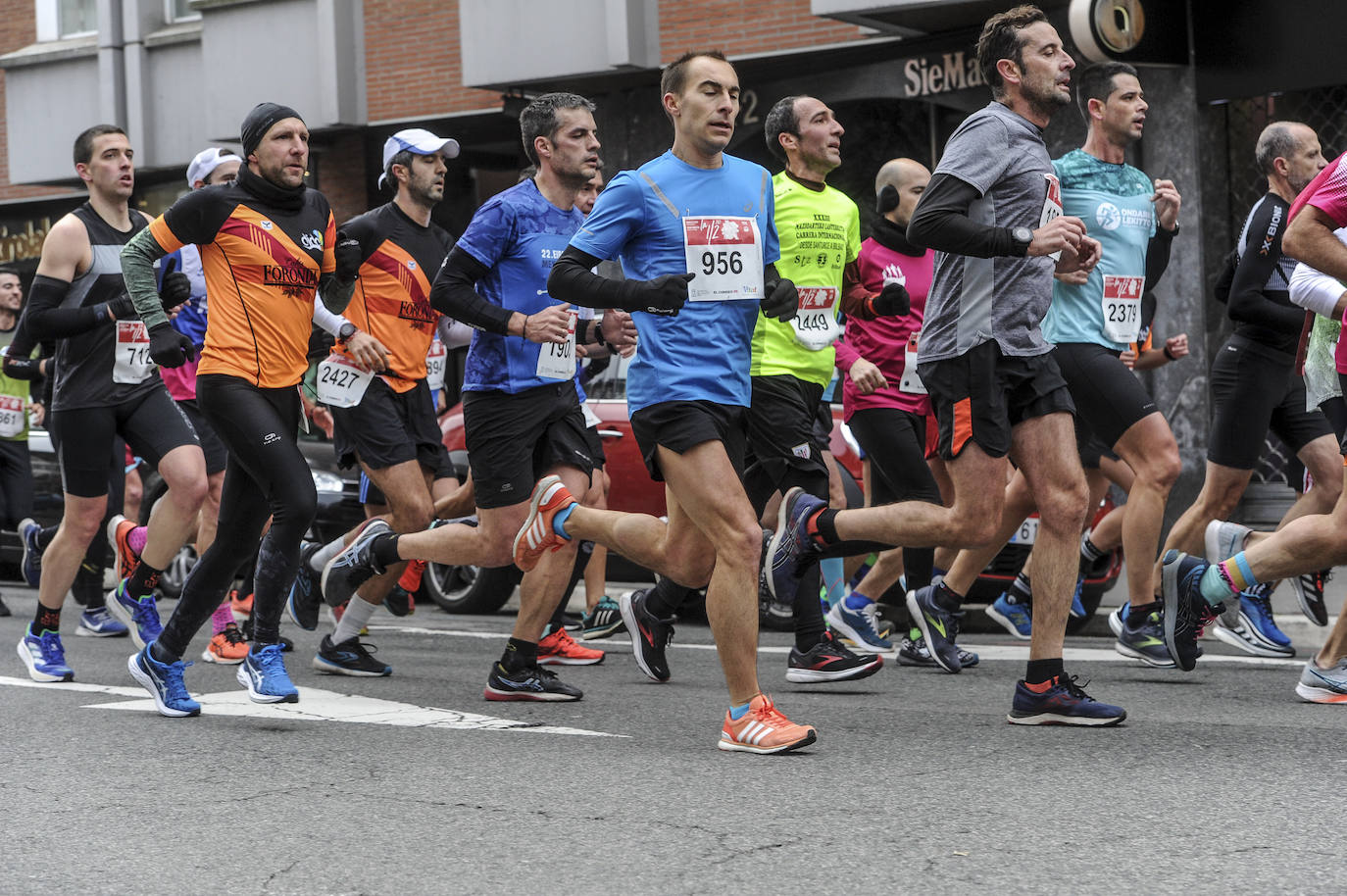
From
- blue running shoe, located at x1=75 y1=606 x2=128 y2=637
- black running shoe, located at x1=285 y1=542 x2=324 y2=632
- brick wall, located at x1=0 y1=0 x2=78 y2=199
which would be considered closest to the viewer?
black running shoe, located at x1=285 y1=542 x2=324 y2=632

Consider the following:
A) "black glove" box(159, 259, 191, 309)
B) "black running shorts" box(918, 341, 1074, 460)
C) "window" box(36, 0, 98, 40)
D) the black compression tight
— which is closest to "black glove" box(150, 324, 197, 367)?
the black compression tight

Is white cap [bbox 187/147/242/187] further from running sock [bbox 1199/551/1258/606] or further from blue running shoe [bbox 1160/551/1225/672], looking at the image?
running sock [bbox 1199/551/1258/606]

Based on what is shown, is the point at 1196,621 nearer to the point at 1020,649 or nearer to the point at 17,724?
the point at 1020,649

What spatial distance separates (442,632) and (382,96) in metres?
9.30

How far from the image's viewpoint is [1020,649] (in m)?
8.84

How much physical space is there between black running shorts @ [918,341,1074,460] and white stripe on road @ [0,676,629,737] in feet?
4.79

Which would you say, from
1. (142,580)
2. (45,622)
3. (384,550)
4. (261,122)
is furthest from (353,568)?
(261,122)

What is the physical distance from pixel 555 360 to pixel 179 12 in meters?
15.2

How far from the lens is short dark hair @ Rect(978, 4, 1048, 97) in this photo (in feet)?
20.0

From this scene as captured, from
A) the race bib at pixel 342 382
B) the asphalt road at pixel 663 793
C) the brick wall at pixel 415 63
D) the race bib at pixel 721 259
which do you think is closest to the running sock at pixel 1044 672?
the asphalt road at pixel 663 793

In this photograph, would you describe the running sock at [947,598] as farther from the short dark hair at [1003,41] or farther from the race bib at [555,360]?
the short dark hair at [1003,41]

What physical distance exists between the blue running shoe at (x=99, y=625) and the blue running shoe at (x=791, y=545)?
177 inches

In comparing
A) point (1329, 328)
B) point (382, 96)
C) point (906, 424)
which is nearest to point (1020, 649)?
point (906, 424)

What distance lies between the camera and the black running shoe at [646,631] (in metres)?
→ 7.35
